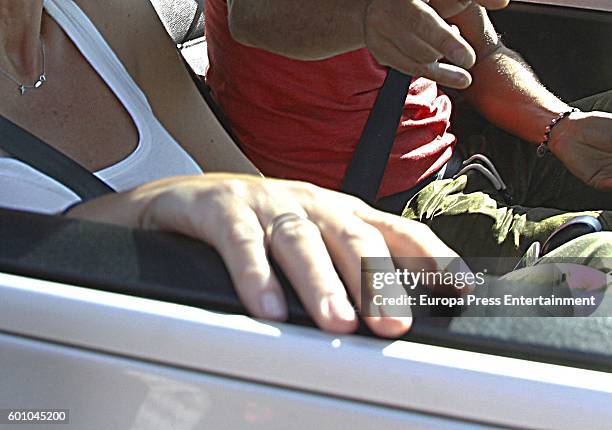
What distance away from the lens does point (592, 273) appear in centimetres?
89

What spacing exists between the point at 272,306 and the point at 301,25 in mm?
598

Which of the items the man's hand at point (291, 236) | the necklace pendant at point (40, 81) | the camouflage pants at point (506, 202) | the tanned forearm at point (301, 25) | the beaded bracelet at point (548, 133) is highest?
the tanned forearm at point (301, 25)

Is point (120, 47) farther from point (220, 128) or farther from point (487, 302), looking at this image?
point (487, 302)

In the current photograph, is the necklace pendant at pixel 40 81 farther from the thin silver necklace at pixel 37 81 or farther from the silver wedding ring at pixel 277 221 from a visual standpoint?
the silver wedding ring at pixel 277 221

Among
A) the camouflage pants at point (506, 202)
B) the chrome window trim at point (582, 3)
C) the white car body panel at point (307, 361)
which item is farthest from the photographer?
the chrome window trim at point (582, 3)

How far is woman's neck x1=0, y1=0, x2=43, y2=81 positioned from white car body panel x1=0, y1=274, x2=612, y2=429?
0.37 m

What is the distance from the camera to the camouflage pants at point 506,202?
1444mm

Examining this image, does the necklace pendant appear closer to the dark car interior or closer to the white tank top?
the white tank top

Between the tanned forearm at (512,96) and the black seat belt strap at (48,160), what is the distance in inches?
38.7

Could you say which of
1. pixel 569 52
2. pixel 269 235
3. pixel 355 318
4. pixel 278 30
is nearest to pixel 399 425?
pixel 355 318

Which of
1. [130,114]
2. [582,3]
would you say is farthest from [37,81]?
[582,3]

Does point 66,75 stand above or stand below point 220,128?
above

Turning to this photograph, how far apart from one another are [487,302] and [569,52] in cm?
128

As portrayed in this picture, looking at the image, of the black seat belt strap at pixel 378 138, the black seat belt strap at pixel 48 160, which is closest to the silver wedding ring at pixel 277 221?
the black seat belt strap at pixel 48 160
